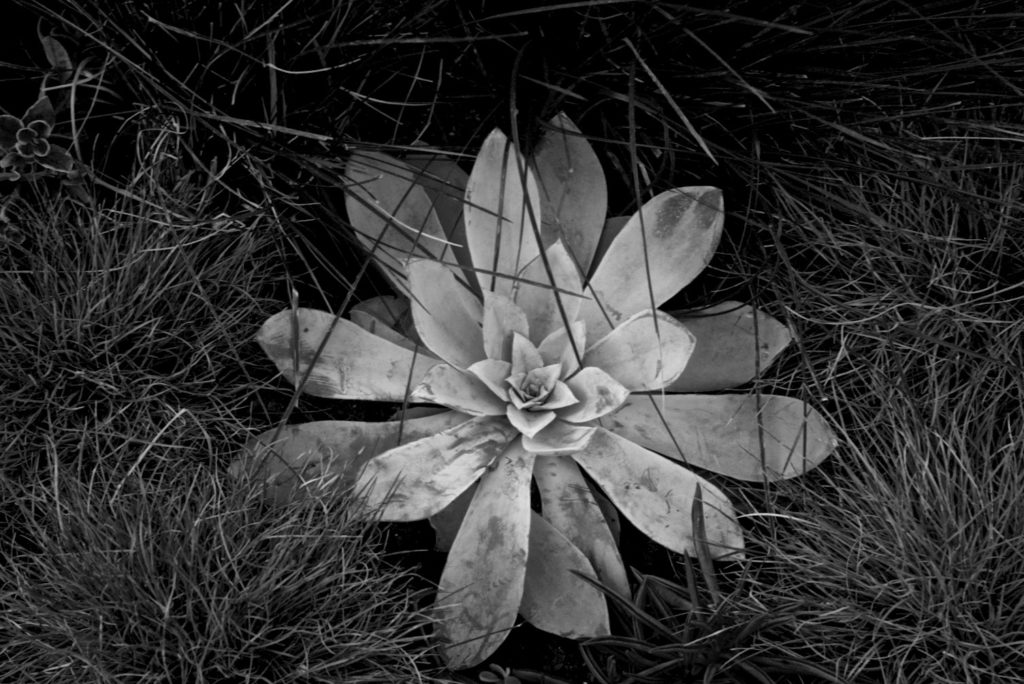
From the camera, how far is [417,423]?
5.25 feet

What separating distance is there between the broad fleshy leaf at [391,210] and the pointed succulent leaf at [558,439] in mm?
333

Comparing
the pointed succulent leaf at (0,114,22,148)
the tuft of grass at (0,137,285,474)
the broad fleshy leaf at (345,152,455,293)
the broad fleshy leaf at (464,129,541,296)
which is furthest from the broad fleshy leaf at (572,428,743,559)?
the pointed succulent leaf at (0,114,22,148)

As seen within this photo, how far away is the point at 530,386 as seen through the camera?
5.15 ft

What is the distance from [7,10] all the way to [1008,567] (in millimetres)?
1935

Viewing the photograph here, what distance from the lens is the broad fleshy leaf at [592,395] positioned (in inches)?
59.4

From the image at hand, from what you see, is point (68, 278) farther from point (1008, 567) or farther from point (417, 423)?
point (1008, 567)

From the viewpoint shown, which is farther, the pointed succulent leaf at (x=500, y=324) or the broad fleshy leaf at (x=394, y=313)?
the broad fleshy leaf at (x=394, y=313)

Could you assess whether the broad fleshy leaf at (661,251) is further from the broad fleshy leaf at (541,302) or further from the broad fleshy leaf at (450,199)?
the broad fleshy leaf at (450,199)

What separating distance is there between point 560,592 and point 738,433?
40 cm

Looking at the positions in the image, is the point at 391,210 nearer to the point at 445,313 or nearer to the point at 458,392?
the point at 445,313

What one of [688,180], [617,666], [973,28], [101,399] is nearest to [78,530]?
[101,399]

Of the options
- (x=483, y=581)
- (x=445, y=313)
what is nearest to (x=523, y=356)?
(x=445, y=313)

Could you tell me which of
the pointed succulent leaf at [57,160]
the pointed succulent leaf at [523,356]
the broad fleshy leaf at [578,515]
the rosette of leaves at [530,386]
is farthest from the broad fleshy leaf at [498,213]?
the pointed succulent leaf at [57,160]

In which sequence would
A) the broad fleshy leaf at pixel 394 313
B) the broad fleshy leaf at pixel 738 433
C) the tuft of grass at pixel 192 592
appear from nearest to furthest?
the tuft of grass at pixel 192 592
the broad fleshy leaf at pixel 738 433
the broad fleshy leaf at pixel 394 313
